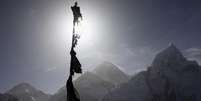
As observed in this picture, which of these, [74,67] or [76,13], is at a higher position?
[76,13]

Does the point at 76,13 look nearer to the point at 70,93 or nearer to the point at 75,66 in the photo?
the point at 75,66

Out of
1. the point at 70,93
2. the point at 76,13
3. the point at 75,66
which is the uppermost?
the point at 76,13

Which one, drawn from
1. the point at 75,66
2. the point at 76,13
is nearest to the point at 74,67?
the point at 75,66

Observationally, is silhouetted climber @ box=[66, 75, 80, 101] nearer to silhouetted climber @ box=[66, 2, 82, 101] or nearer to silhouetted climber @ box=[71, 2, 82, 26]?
silhouetted climber @ box=[66, 2, 82, 101]

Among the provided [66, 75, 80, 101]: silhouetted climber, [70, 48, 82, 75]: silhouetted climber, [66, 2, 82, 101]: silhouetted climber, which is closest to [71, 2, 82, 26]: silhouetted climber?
[66, 2, 82, 101]: silhouetted climber

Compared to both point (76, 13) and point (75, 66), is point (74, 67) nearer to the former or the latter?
point (75, 66)

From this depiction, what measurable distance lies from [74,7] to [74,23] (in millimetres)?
765

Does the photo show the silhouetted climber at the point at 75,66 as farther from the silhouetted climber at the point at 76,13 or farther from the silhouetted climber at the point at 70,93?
the silhouetted climber at the point at 76,13

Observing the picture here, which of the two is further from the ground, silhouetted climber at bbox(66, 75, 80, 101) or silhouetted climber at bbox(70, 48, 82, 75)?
silhouetted climber at bbox(70, 48, 82, 75)

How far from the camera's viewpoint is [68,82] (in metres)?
13.2

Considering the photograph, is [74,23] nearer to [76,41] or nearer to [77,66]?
[76,41]

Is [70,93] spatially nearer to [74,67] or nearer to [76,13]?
[74,67]

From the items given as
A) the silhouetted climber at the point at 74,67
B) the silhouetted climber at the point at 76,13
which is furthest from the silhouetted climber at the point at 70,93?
the silhouetted climber at the point at 76,13

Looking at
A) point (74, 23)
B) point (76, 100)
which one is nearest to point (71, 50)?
point (74, 23)
